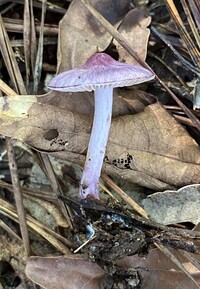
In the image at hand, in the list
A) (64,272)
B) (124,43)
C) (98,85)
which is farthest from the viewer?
(124,43)

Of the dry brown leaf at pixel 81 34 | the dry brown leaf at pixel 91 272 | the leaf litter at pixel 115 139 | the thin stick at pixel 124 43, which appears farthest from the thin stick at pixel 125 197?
the dry brown leaf at pixel 81 34

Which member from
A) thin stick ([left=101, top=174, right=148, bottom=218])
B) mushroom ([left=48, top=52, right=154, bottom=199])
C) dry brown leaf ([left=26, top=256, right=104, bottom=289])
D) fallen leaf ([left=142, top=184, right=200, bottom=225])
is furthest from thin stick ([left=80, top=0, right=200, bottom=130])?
dry brown leaf ([left=26, top=256, right=104, bottom=289])

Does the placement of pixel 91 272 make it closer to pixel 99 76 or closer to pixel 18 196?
pixel 18 196

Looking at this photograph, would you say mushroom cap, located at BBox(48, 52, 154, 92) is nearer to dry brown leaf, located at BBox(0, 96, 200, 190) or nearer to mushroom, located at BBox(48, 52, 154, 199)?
mushroom, located at BBox(48, 52, 154, 199)

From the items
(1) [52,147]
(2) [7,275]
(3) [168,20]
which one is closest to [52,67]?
(1) [52,147]

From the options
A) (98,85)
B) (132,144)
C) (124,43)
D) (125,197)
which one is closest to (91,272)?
(125,197)

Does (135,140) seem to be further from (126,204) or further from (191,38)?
(191,38)

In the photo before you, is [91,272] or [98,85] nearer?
[98,85]

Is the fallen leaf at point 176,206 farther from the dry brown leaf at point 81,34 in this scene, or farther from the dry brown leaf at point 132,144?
the dry brown leaf at point 81,34
